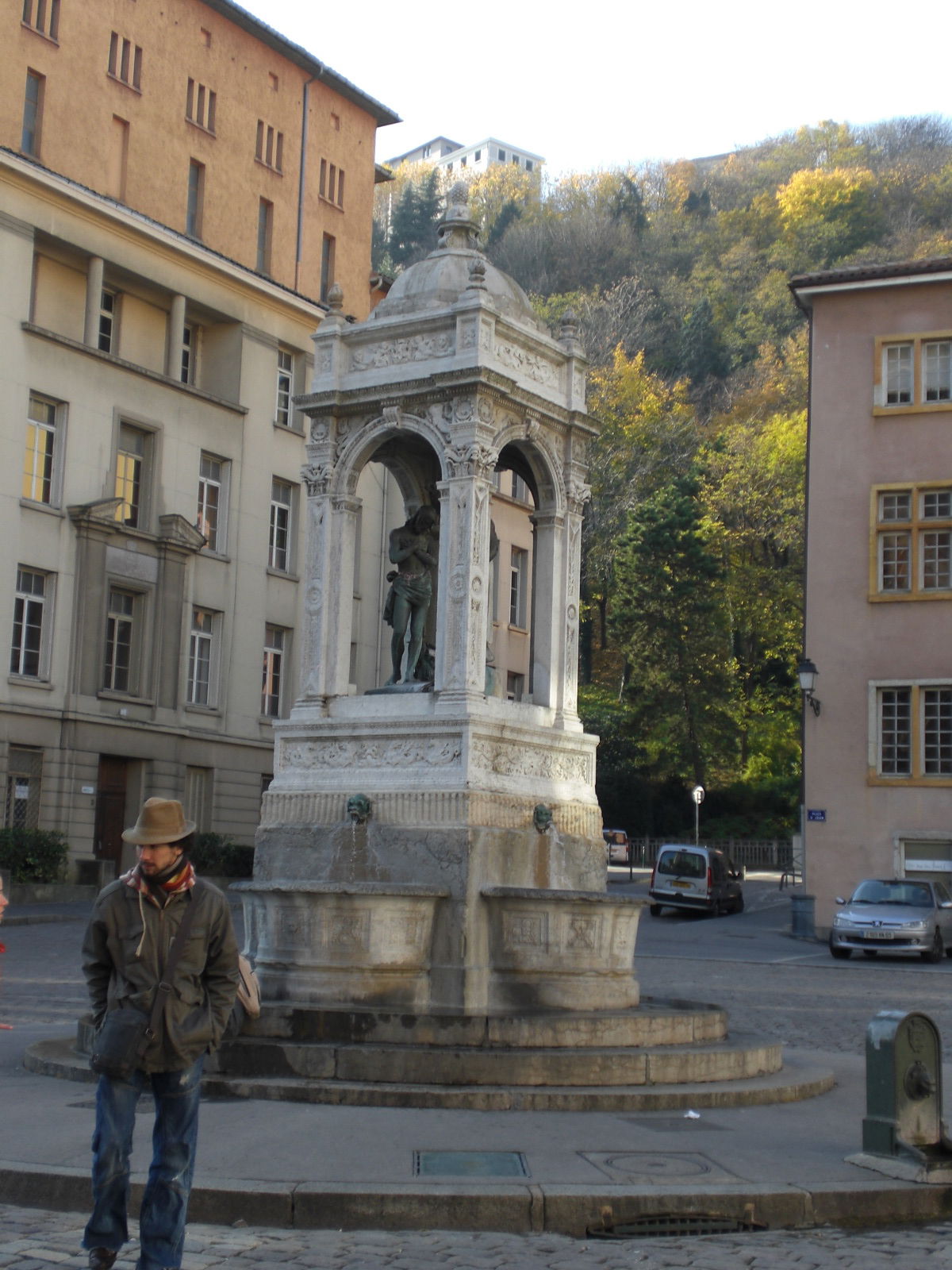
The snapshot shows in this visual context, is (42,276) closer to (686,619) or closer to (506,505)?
(506,505)

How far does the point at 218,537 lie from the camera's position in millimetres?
41281

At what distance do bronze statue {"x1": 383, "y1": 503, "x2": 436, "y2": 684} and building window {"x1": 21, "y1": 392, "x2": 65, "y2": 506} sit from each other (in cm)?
2438

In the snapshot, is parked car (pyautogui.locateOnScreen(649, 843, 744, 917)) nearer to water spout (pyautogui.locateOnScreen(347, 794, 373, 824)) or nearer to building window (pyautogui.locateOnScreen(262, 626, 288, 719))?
building window (pyautogui.locateOnScreen(262, 626, 288, 719))

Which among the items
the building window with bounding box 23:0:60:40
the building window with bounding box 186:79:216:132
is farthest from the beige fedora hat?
the building window with bounding box 186:79:216:132

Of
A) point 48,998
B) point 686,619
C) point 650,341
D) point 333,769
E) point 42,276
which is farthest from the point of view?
point 650,341

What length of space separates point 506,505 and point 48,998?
104 feet

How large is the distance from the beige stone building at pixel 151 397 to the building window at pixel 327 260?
0.91 feet

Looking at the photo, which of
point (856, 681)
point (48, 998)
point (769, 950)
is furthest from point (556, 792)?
point (856, 681)

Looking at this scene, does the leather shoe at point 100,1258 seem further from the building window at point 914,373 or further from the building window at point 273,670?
the building window at point 273,670

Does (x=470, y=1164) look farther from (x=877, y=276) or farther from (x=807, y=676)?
(x=877, y=276)

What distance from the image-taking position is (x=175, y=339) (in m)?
40.1

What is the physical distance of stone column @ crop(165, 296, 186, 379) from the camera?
3997 cm

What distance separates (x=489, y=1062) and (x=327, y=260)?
41080mm

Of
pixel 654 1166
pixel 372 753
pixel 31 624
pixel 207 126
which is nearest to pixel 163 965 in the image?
pixel 654 1166
